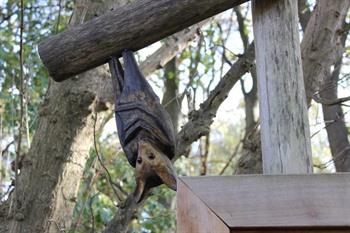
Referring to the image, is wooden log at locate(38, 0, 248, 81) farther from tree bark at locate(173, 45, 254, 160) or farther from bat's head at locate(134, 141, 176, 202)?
tree bark at locate(173, 45, 254, 160)

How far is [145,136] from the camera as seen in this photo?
110cm

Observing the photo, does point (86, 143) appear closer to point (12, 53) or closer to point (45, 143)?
point (45, 143)

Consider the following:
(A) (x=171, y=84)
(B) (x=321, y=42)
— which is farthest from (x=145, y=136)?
(A) (x=171, y=84)

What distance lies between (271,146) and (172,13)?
29 cm

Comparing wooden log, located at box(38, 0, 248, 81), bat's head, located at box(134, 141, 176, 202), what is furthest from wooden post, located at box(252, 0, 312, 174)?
bat's head, located at box(134, 141, 176, 202)

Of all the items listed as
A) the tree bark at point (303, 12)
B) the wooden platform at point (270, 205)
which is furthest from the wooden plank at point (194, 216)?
the tree bark at point (303, 12)

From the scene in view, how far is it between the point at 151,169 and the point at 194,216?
13 centimetres

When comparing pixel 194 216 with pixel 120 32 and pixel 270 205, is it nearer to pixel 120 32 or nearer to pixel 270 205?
pixel 270 205

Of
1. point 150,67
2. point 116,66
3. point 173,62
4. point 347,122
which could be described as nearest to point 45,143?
point 150,67

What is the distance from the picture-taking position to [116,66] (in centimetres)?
120

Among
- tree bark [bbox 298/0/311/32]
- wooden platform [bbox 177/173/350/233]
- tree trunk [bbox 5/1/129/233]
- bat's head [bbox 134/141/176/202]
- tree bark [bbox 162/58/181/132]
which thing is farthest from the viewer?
tree bark [bbox 162/58/181/132]

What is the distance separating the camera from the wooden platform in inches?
37.8

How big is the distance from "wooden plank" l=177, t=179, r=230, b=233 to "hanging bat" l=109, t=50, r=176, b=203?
60mm

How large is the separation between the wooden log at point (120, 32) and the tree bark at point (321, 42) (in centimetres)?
100
